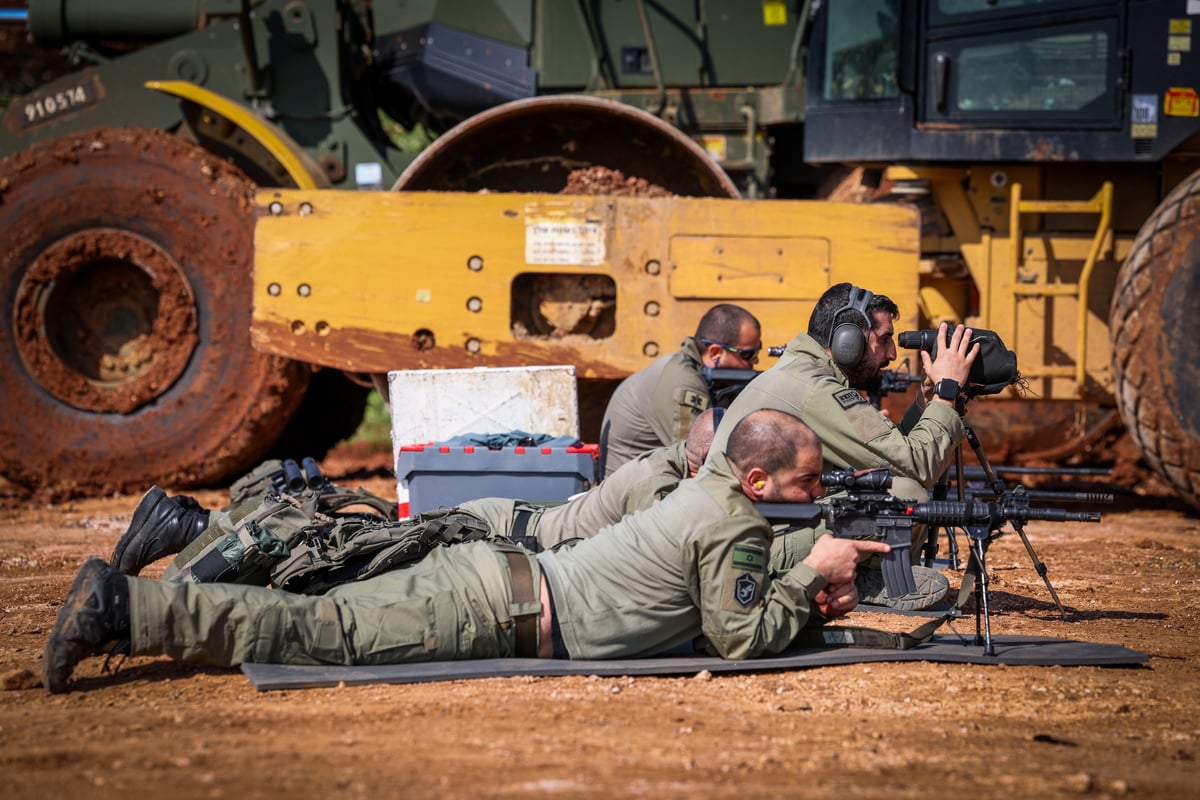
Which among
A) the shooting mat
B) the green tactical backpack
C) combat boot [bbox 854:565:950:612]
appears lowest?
the shooting mat

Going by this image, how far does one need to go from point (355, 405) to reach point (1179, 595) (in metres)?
5.99

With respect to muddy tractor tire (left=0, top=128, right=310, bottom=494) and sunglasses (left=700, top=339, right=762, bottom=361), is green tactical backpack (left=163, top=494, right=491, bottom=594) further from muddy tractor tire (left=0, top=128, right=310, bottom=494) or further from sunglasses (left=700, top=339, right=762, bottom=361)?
muddy tractor tire (left=0, top=128, right=310, bottom=494)

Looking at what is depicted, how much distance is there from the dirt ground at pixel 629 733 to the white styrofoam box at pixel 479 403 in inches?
90.6

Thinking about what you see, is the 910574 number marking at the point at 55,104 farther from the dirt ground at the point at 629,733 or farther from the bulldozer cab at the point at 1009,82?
the dirt ground at the point at 629,733

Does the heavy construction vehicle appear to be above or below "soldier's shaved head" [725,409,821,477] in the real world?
above

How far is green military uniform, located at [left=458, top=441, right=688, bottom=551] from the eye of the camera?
16.2 ft

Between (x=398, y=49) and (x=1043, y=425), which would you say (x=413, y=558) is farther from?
(x=1043, y=425)

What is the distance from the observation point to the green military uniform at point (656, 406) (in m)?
6.35

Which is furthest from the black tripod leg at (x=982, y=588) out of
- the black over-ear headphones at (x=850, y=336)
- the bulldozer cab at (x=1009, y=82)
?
the bulldozer cab at (x=1009, y=82)

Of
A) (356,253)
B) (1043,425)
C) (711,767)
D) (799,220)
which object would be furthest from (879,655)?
(1043,425)

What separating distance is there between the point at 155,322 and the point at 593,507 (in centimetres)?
450

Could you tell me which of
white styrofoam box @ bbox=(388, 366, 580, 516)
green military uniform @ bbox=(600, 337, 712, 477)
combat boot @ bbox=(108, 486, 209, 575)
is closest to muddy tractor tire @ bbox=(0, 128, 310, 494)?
white styrofoam box @ bbox=(388, 366, 580, 516)

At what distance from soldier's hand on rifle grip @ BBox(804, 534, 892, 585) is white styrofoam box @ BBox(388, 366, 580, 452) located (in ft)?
8.94

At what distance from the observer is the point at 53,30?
898 centimetres
